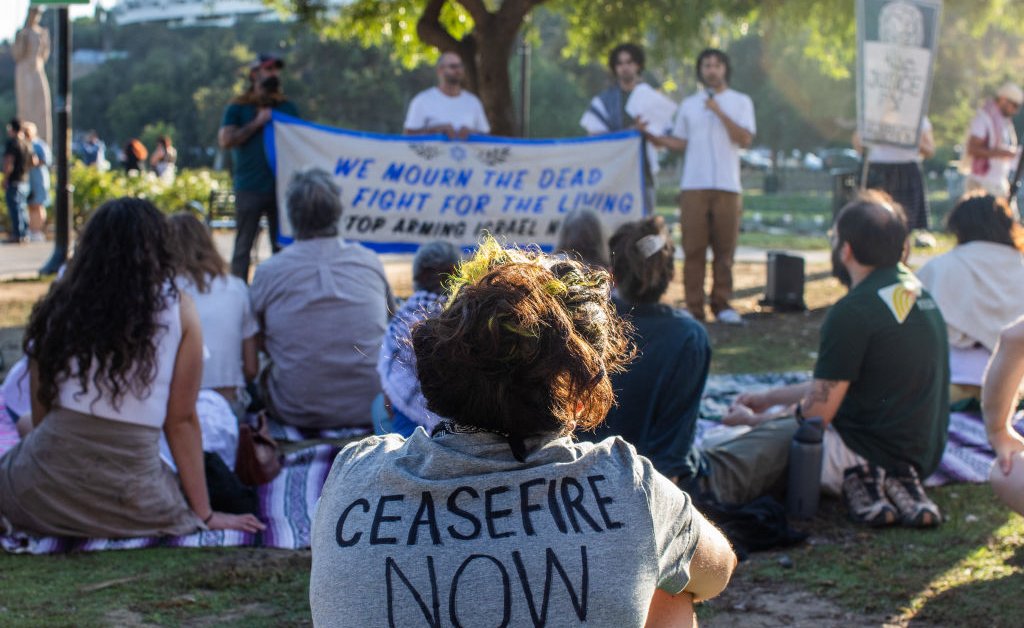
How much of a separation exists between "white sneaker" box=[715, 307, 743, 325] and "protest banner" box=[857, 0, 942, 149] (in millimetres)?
1733

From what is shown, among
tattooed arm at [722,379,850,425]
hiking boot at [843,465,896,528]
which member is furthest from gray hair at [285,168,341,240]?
hiking boot at [843,465,896,528]

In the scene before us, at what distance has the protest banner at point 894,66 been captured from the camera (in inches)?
382

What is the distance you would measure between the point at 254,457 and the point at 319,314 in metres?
1.16

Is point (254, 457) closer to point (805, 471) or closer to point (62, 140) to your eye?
point (805, 471)

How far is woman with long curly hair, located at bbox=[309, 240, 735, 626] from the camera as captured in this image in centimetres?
196

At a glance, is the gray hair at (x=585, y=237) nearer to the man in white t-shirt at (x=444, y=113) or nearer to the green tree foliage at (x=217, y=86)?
the man in white t-shirt at (x=444, y=113)

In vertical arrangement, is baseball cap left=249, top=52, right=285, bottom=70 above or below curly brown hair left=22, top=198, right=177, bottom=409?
above

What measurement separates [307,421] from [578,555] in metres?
4.67

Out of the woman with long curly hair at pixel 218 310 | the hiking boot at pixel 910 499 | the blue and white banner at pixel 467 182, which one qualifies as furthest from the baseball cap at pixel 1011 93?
the woman with long curly hair at pixel 218 310

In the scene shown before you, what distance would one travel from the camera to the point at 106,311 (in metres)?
4.33

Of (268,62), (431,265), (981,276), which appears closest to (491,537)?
(431,265)

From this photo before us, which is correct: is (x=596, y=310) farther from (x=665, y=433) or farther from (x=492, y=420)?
(x=665, y=433)

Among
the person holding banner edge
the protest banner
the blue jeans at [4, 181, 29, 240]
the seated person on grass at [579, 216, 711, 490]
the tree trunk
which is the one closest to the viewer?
the seated person on grass at [579, 216, 711, 490]

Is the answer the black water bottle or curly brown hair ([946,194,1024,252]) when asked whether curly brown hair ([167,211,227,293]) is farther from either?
curly brown hair ([946,194,1024,252])
